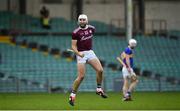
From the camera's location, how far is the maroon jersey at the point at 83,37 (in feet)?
69.9

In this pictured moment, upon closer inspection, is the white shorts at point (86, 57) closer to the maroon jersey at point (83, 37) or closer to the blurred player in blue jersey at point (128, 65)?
the maroon jersey at point (83, 37)

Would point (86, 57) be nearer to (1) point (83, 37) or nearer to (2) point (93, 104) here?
(1) point (83, 37)

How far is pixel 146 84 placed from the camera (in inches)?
1533

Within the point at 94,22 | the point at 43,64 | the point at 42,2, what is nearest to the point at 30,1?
the point at 42,2

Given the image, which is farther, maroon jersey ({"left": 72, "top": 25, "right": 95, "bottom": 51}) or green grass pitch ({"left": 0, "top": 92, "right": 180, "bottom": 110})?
green grass pitch ({"left": 0, "top": 92, "right": 180, "bottom": 110})

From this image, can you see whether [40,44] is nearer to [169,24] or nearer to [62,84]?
[62,84]

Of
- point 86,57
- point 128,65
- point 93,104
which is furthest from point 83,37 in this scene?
point 128,65

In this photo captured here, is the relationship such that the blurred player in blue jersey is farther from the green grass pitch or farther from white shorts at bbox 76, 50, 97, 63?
white shorts at bbox 76, 50, 97, 63

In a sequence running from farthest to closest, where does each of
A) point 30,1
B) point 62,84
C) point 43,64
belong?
point 30,1 → point 43,64 → point 62,84

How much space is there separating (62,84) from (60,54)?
5352mm

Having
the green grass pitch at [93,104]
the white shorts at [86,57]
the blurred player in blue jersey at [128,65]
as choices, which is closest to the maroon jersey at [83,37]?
the white shorts at [86,57]

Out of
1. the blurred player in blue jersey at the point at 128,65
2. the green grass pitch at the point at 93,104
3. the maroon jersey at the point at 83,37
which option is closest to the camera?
the maroon jersey at the point at 83,37

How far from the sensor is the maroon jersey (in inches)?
839

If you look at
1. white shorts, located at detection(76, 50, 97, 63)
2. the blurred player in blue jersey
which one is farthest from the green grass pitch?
white shorts, located at detection(76, 50, 97, 63)
